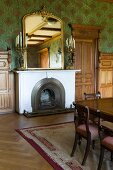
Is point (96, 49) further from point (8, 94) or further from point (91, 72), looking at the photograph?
point (8, 94)

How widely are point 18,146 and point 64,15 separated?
426 cm

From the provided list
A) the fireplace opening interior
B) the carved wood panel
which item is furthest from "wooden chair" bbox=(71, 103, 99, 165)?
the carved wood panel

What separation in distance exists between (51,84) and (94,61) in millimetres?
1820

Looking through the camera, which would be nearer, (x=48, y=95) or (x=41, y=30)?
(x=41, y=30)

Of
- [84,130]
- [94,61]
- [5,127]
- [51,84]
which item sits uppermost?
[94,61]

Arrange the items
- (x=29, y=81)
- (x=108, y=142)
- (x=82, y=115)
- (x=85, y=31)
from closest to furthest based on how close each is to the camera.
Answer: (x=108, y=142)
(x=82, y=115)
(x=29, y=81)
(x=85, y=31)

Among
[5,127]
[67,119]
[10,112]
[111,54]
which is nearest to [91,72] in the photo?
[111,54]

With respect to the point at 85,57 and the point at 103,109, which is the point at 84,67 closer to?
the point at 85,57

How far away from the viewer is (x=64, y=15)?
650 centimetres

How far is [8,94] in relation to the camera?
6039 millimetres

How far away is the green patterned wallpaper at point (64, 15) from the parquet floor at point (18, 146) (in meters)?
1.66

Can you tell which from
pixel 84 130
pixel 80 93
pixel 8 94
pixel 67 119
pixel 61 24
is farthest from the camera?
pixel 80 93

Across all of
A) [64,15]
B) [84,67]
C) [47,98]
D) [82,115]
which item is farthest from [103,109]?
[64,15]

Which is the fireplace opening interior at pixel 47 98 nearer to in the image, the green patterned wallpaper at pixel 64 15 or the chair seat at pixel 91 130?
the green patterned wallpaper at pixel 64 15
